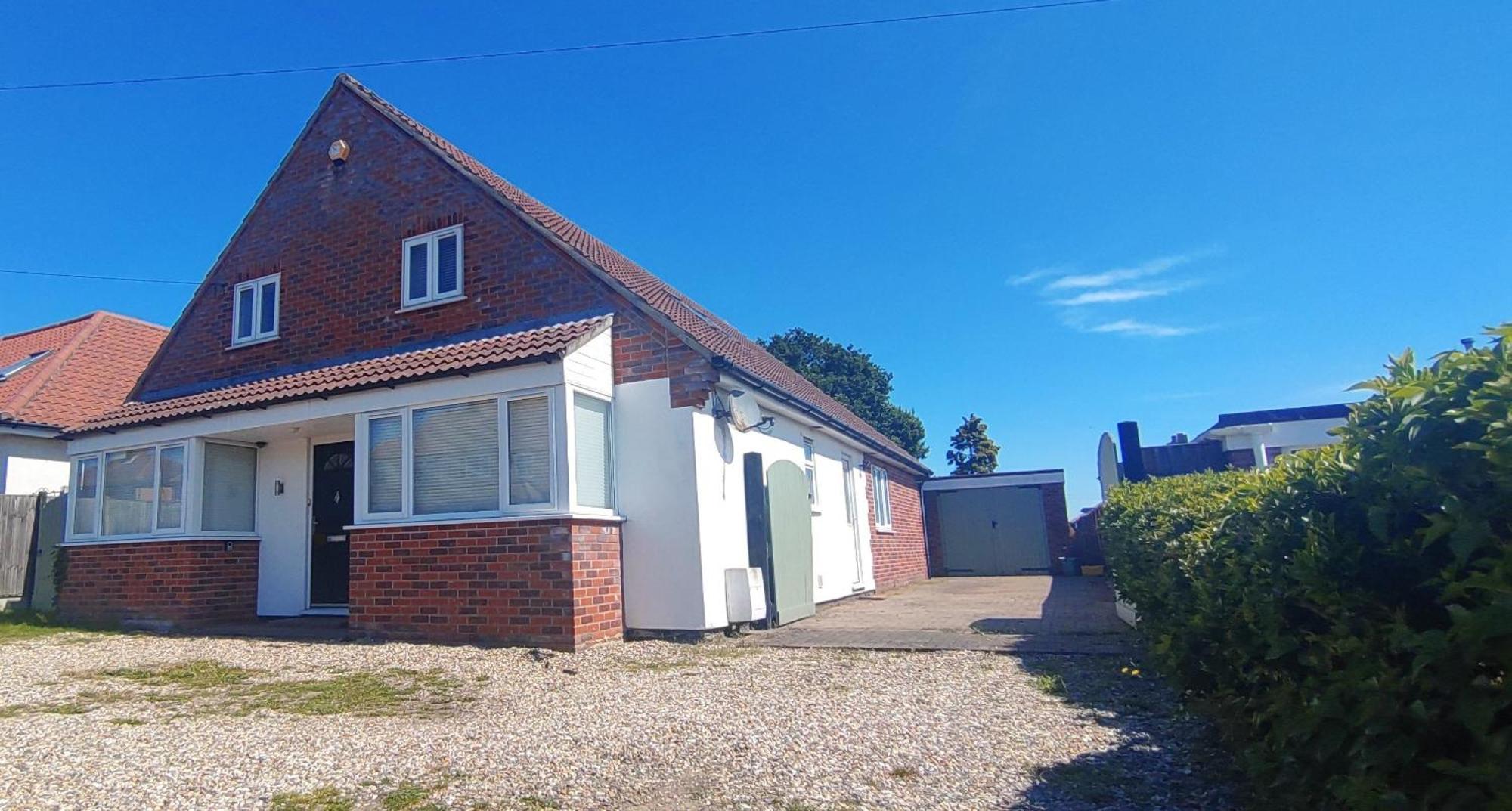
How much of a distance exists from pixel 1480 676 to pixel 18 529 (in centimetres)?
1695

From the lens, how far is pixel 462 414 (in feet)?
28.0

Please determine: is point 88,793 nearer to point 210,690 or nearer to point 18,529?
point 210,690

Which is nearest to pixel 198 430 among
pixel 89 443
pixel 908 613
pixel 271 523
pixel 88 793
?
pixel 271 523

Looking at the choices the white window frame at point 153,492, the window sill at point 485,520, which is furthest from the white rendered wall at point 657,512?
the white window frame at point 153,492

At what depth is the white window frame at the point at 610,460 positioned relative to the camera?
8.04m

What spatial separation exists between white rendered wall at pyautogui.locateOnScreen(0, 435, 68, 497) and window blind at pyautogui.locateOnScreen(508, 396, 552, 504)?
406 inches

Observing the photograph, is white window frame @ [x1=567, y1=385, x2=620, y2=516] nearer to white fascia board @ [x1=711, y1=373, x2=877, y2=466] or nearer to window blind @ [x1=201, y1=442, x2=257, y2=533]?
white fascia board @ [x1=711, y1=373, x2=877, y2=466]

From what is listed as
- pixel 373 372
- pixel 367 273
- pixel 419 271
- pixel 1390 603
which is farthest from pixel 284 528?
pixel 1390 603

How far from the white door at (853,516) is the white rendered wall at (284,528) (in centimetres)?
843

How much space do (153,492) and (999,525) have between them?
60.6 feet

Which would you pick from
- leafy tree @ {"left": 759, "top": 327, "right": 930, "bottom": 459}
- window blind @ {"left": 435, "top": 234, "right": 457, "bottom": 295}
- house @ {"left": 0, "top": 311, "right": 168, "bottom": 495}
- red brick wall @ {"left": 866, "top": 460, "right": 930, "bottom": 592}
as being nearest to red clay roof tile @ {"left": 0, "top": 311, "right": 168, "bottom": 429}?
house @ {"left": 0, "top": 311, "right": 168, "bottom": 495}

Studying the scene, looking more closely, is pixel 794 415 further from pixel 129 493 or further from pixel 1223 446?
pixel 129 493

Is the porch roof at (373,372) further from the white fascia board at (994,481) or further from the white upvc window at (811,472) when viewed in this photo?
the white fascia board at (994,481)

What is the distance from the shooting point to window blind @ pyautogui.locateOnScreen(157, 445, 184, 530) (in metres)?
10.5
